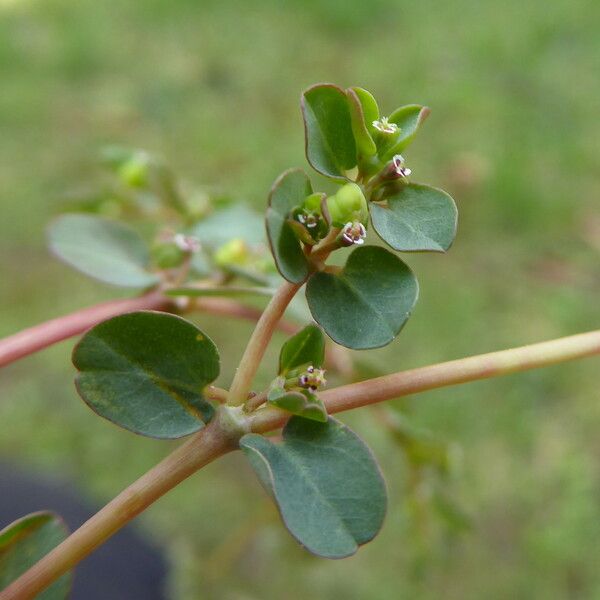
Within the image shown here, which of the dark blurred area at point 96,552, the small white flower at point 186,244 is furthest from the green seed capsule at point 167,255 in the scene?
the dark blurred area at point 96,552

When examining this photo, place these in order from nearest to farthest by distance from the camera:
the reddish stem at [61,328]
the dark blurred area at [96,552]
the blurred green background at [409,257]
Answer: the reddish stem at [61,328], the dark blurred area at [96,552], the blurred green background at [409,257]

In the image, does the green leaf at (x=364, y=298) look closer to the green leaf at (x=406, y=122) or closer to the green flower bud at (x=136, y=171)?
the green leaf at (x=406, y=122)

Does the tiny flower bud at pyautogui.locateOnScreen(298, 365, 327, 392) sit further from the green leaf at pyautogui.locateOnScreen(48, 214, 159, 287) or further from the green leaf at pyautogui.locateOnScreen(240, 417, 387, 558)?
the green leaf at pyautogui.locateOnScreen(48, 214, 159, 287)

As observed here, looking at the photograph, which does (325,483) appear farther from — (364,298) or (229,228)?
(229,228)

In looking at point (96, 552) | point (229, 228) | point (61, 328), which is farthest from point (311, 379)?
point (96, 552)

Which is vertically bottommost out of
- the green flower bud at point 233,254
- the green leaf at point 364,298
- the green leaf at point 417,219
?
the green flower bud at point 233,254

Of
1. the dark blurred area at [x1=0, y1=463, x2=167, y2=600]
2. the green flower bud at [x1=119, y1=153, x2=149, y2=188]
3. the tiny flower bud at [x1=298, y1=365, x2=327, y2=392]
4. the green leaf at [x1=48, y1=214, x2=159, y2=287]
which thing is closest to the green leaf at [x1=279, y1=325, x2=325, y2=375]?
the tiny flower bud at [x1=298, y1=365, x2=327, y2=392]

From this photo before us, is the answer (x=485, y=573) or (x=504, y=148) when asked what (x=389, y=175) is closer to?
(x=485, y=573)

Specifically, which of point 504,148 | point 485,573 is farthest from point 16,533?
point 504,148
